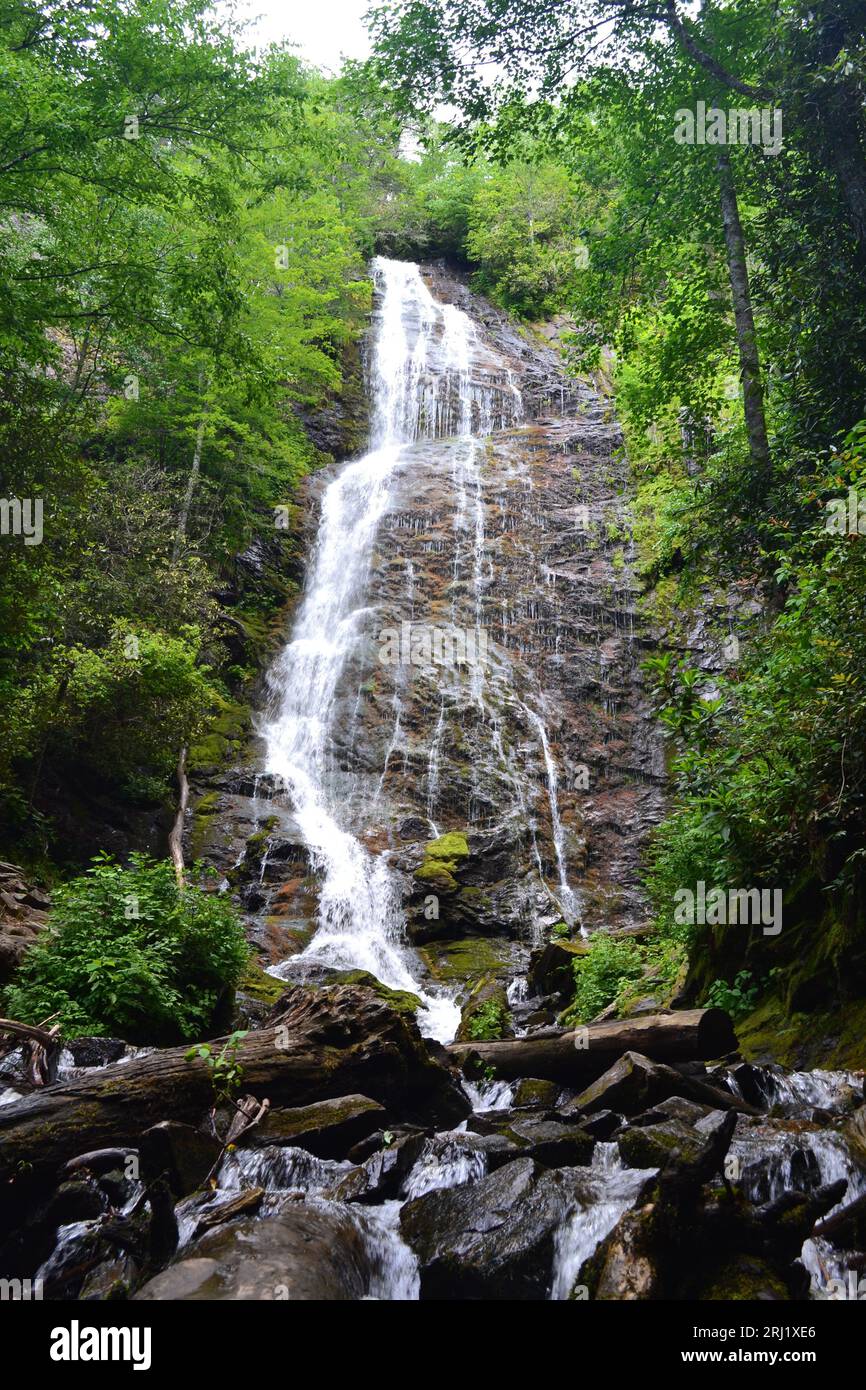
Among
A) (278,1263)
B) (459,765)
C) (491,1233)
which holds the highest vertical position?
(459,765)

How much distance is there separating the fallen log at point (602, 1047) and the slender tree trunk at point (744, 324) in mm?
6934

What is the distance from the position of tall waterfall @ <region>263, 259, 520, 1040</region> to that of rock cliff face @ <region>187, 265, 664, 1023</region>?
148 mm

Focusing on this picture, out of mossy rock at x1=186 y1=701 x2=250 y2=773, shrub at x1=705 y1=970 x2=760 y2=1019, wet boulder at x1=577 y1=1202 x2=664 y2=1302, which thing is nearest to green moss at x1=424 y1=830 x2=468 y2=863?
mossy rock at x1=186 y1=701 x2=250 y2=773

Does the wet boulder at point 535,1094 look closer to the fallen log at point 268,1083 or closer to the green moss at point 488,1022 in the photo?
the fallen log at point 268,1083

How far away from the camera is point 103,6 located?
9031 mm

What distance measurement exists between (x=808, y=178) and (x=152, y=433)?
53.1 feet

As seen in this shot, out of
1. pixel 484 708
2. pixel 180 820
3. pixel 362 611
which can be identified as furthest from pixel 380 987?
pixel 362 611

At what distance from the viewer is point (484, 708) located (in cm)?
1903

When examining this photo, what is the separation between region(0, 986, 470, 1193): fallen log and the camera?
4863mm

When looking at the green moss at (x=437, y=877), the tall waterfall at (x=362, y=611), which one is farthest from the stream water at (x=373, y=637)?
the green moss at (x=437, y=877)

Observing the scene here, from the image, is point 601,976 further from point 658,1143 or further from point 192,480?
point 192,480

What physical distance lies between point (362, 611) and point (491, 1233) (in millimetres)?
18103

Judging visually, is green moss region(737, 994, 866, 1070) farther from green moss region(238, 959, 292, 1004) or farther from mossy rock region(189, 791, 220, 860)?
mossy rock region(189, 791, 220, 860)
